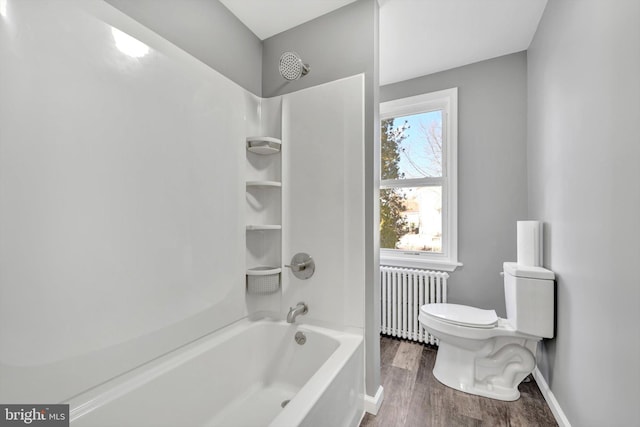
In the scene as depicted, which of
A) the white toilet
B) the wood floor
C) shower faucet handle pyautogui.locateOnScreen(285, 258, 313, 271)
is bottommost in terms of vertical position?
the wood floor

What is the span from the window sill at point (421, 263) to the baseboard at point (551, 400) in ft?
2.96

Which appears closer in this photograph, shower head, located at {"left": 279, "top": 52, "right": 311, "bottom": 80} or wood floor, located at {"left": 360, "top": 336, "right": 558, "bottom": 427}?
wood floor, located at {"left": 360, "top": 336, "right": 558, "bottom": 427}

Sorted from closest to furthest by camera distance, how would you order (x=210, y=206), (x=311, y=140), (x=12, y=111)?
1. (x=12, y=111)
2. (x=210, y=206)
3. (x=311, y=140)

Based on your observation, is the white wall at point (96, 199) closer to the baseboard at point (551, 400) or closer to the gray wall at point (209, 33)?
the gray wall at point (209, 33)

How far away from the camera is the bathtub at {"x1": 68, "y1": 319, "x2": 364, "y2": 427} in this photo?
1.02m

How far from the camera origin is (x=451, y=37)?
2033mm

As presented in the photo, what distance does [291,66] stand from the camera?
1.69 meters

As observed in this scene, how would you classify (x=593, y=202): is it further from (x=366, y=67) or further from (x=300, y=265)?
(x=300, y=265)

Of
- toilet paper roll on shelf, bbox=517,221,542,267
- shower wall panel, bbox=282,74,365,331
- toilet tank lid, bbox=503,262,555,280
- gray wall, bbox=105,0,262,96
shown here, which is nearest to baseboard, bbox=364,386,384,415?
shower wall panel, bbox=282,74,365,331

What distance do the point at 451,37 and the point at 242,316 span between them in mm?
2569

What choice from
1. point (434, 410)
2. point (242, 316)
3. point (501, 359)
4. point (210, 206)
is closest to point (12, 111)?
point (210, 206)

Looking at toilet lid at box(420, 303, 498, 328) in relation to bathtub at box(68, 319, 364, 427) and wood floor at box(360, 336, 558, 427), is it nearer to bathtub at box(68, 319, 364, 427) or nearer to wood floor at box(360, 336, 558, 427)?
wood floor at box(360, 336, 558, 427)

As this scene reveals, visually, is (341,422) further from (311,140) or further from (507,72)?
(507,72)

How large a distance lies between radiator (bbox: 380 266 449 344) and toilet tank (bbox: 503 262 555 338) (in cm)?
65
